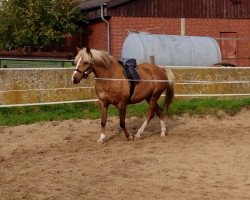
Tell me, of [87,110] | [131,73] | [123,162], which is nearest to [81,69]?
[131,73]

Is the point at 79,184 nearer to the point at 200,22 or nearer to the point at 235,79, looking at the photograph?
the point at 235,79

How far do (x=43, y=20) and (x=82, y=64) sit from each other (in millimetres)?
13695

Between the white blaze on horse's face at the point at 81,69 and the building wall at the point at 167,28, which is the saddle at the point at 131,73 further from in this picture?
the building wall at the point at 167,28

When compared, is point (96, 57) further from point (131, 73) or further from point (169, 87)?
point (169, 87)

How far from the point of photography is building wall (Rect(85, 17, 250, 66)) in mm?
22531

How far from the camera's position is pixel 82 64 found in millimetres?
10289

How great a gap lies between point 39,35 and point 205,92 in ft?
31.7

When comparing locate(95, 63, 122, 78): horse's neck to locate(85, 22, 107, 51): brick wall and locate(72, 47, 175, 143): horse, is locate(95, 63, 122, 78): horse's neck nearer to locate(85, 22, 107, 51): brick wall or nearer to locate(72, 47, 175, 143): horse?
locate(72, 47, 175, 143): horse

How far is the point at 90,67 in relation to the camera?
10422 millimetres

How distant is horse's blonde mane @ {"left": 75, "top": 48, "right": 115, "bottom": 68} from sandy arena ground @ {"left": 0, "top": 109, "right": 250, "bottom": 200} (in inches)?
60.1

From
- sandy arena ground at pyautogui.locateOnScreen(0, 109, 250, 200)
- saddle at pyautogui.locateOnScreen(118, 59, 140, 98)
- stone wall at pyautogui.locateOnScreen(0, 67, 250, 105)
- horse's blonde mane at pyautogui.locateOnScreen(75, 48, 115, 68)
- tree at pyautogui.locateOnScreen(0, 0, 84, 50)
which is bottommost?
sandy arena ground at pyautogui.locateOnScreen(0, 109, 250, 200)

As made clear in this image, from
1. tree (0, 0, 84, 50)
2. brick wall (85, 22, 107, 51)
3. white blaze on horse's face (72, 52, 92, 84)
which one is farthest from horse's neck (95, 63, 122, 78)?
tree (0, 0, 84, 50)

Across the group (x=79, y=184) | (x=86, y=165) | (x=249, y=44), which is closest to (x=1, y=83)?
(x=86, y=165)

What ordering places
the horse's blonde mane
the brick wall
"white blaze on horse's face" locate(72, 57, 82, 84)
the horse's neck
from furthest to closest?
the brick wall < the horse's neck < the horse's blonde mane < "white blaze on horse's face" locate(72, 57, 82, 84)
